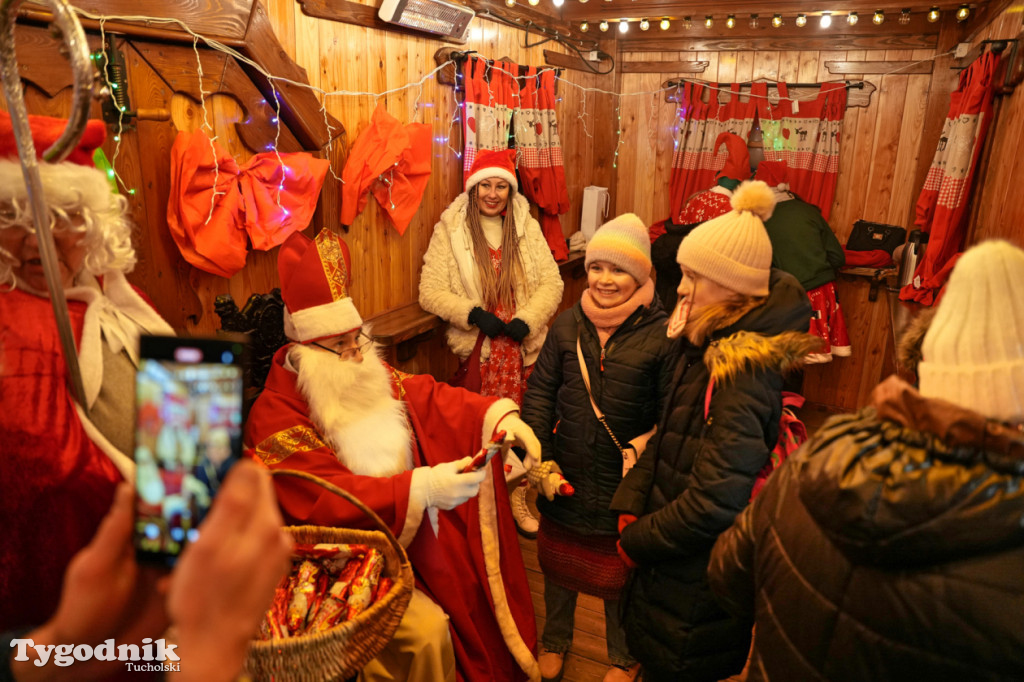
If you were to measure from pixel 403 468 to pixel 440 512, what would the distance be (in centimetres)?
17

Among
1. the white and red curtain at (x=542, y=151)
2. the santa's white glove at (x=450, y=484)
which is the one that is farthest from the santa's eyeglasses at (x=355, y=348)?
the white and red curtain at (x=542, y=151)

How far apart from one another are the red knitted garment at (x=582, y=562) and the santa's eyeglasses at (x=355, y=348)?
0.80 m

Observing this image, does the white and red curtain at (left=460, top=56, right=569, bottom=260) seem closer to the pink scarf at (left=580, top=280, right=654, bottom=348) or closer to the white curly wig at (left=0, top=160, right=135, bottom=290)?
the pink scarf at (left=580, top=280, right=654, bottom=348)

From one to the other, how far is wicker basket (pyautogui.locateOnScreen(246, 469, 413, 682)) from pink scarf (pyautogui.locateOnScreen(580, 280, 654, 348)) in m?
0.91

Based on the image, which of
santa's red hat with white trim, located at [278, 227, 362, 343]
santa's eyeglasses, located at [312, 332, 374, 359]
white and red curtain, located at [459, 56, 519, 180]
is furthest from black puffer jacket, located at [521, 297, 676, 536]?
white and red curtain, located at [459, 56, 519, 180]

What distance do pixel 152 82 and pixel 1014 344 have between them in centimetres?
209

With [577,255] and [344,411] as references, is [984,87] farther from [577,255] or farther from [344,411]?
[344,411]

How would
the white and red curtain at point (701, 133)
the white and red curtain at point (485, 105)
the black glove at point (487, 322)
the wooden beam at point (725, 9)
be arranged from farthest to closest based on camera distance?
the white and red curtain at point (701, 133)
the wooden beam at point (725, 9)
the white and red curtain at point (485, 105)
the black glove at point (487, 322)

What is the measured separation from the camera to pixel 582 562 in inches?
76.5

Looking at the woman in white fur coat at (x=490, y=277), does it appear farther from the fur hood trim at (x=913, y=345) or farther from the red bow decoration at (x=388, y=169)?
the fur hood trim at (x=913, y=345)

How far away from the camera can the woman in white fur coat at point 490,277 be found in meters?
3.00

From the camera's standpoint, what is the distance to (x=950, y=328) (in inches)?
30.8

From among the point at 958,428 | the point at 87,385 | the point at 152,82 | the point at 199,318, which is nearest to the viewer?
the point at 958,428

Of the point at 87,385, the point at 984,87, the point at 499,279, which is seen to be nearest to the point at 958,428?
the point at 87,385
